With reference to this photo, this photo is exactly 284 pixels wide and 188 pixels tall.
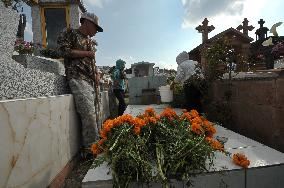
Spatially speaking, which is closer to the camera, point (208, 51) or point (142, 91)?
point (208, 51)

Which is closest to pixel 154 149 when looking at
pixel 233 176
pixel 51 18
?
pixel 233 176

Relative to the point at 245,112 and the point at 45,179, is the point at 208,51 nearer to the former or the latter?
the point at 245,112

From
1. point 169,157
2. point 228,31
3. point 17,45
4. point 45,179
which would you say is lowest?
point 45,179

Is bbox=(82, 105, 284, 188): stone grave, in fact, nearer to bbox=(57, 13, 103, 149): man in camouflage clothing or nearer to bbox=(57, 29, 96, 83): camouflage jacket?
bbox=(57, 13, 103, 149): man in camouflage clothing

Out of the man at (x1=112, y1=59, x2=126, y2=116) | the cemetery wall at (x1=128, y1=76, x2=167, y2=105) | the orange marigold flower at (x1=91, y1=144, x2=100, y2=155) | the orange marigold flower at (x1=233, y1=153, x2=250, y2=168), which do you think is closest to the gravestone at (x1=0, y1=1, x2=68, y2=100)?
the orange marigold flower at (x1=91, y1=144, x2=100, y2=155)

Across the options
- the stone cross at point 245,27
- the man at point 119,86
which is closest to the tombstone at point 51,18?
the man at point 119,86

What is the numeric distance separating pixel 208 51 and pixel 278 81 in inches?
74.6

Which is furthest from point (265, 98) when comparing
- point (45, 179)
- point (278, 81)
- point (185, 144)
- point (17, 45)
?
point (17, 45)

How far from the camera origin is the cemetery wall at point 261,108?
2855mm

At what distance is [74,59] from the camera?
3986 millimetres

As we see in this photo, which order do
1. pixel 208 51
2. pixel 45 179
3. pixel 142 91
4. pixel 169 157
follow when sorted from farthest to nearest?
pixel 142 91 → pixel 208 51 → pixel 45 179 → pixel 169 157

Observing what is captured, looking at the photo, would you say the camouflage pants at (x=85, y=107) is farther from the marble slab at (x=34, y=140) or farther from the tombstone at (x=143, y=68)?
the tombstone at (x=143, y=68)

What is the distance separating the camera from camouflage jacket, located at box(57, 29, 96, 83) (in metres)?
3.92

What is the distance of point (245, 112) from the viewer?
3676 millimetres
